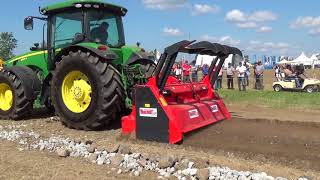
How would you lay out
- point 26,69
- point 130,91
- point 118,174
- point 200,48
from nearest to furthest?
point 118,174
point 200,48
point 130,91
point 26,69

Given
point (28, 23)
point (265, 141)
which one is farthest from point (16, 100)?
point (265, 141)

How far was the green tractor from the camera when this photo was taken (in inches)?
301

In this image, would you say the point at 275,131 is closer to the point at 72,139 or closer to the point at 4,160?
the point at 72,139

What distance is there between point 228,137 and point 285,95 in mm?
10509

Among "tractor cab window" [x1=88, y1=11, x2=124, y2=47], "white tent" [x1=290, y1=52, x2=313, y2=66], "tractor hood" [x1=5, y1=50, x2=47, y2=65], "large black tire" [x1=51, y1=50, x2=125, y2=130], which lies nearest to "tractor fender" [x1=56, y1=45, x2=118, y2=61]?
"large black tire" [x1=51, y1=50, x2=125, y2=130]

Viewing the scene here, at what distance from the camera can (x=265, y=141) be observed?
6395 mm

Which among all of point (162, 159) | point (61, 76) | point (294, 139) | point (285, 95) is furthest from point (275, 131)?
point (285, 95)

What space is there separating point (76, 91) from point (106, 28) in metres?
1.56

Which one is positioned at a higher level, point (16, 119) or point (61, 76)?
point (61, 76)

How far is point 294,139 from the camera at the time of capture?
21.0 ft

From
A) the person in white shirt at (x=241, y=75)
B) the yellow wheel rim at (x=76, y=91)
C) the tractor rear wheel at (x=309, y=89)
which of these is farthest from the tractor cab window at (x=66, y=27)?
the tractor rear wheel at (x=309, y=89)

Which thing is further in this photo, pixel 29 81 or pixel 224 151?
pixel 29 81

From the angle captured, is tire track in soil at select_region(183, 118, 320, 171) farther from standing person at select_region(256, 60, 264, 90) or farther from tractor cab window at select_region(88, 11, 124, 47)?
standing person at select_region(256, 60, 264, 90)

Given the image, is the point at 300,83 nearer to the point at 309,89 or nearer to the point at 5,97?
the point at 309,89
